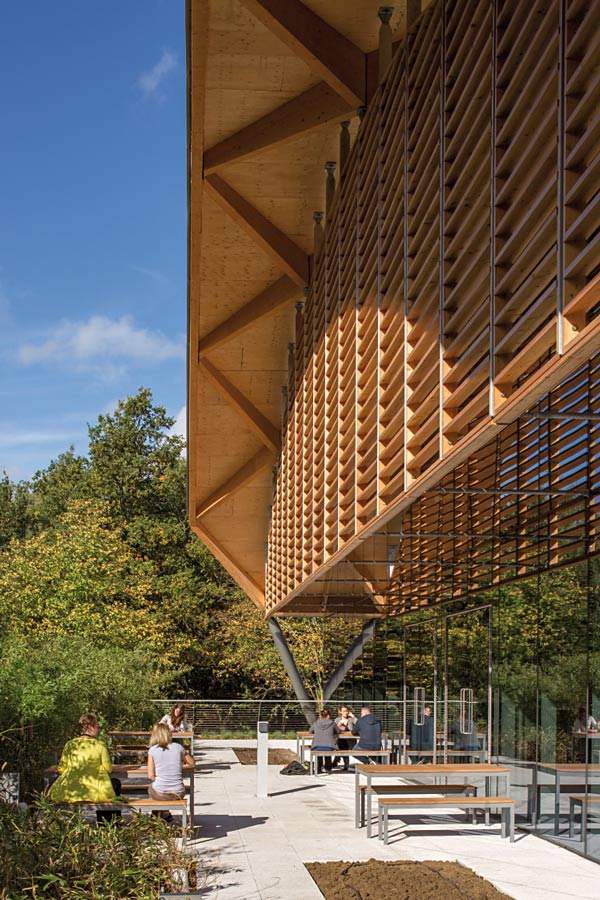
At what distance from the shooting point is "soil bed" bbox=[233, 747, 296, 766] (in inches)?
1013

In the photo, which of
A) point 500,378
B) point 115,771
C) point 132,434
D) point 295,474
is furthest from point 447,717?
point 132,434

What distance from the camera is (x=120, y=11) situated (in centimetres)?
2516

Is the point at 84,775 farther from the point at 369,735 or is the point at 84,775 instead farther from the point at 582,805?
the point at 369,735

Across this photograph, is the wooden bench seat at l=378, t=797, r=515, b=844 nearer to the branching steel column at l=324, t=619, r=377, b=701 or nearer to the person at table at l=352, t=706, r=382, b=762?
the person at table at l=352, t=706, r=382, b=762

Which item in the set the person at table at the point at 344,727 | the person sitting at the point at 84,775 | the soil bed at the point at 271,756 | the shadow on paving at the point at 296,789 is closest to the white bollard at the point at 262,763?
the shadow on paving at the point at 296,789

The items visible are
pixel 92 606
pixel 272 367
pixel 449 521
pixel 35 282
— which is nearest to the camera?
pixel 449 521

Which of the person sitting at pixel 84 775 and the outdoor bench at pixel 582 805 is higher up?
the person sitting at pixel 84 775

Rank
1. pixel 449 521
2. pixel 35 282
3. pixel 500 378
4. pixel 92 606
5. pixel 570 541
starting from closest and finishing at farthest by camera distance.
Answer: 1. pixel 500 378
2. pixel 570 541
3. pixel 449 521
4. pixel 92 606
5. pixel 35 282

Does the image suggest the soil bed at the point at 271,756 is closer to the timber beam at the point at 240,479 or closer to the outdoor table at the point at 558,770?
the timber beam at the point at 240,479

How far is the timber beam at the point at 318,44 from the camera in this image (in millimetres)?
10531

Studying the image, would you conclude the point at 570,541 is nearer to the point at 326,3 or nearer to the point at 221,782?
the point at 326,3

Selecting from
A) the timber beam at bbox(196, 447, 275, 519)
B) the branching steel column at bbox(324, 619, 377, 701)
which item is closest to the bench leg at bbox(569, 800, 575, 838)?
the timber beam at bbox(196, 447, 275, 519)

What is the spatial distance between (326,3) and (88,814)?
296 inches

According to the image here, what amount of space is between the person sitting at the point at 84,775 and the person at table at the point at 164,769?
1.25 m
